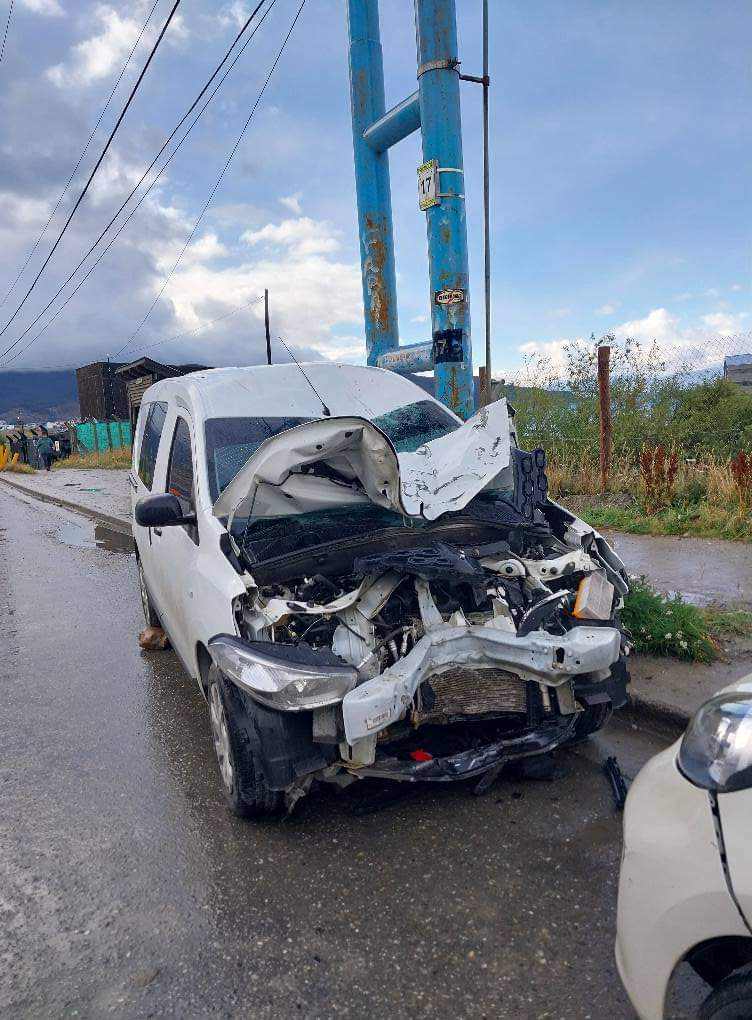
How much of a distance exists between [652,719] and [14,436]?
44.8 m

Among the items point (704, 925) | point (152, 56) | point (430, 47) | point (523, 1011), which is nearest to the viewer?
point (704, 925)

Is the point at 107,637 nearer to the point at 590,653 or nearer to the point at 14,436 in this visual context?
the point at 590,653

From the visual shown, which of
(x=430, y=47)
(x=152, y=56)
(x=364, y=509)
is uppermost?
(x=152, y=56)

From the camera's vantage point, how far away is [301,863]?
282 cm

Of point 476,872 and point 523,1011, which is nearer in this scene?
point 523,1011

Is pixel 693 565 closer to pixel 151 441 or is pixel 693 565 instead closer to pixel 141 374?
pixel 151 441

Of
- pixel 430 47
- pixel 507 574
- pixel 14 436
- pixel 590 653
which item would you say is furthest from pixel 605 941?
pixel 14 436

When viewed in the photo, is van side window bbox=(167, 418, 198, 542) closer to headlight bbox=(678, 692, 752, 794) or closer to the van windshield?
the van windshield

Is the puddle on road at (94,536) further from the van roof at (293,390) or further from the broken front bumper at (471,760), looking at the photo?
the broken front bumper at (471,760)

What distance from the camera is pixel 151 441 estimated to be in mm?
5340

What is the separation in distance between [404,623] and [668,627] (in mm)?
2076

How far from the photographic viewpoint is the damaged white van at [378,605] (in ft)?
9.02

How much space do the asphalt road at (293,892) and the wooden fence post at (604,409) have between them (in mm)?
5247

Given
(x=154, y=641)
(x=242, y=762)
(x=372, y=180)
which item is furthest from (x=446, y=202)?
(x=242, y=762)
